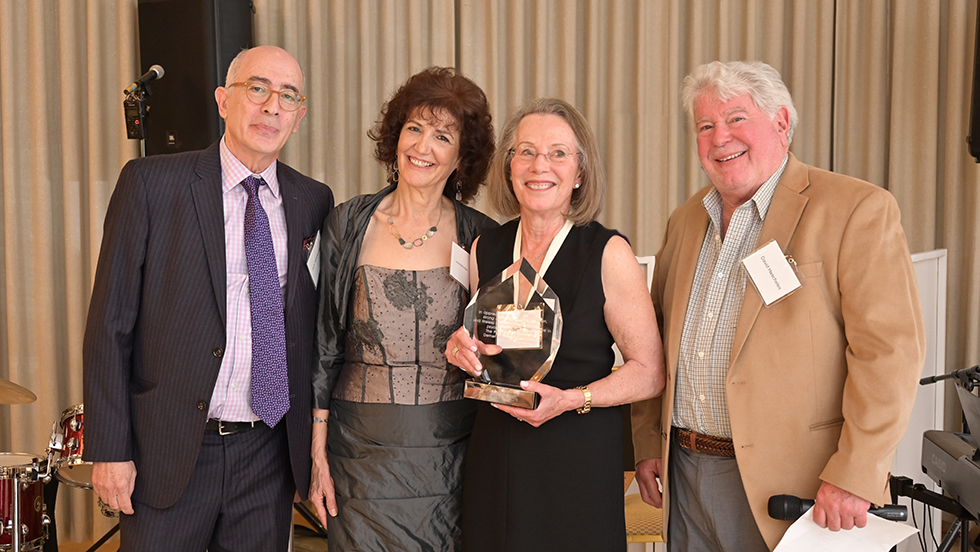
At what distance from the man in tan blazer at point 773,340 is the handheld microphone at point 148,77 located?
2.58 m

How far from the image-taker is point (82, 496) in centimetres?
442

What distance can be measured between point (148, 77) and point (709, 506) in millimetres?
3114

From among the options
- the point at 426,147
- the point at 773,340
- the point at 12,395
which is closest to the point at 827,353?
the point at 773,340

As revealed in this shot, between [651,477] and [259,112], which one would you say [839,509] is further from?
[259,112]

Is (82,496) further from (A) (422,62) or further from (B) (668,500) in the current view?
(B) (668,500)

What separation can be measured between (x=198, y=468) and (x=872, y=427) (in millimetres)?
1774

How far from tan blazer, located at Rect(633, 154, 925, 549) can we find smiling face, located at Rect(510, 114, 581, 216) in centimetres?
52

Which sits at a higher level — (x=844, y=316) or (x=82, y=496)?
(x=844, y=316)

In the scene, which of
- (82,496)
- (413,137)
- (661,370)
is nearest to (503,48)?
(413,137)

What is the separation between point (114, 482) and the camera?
6.64 ft

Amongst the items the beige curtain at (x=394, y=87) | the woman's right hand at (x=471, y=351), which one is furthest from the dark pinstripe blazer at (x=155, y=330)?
the beige curtain at (x=394, y=87)

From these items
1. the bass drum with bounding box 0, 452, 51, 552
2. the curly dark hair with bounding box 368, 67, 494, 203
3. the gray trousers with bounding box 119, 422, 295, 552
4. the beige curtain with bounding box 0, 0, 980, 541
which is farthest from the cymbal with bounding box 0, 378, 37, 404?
the curly dark hair with bounding box 368, 67, 494, 203

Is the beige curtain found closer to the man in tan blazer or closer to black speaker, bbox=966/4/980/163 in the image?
black speaker, bbox=966/4/980/163

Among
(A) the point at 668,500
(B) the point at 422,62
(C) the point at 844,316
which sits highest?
(B) the point at 422,62
